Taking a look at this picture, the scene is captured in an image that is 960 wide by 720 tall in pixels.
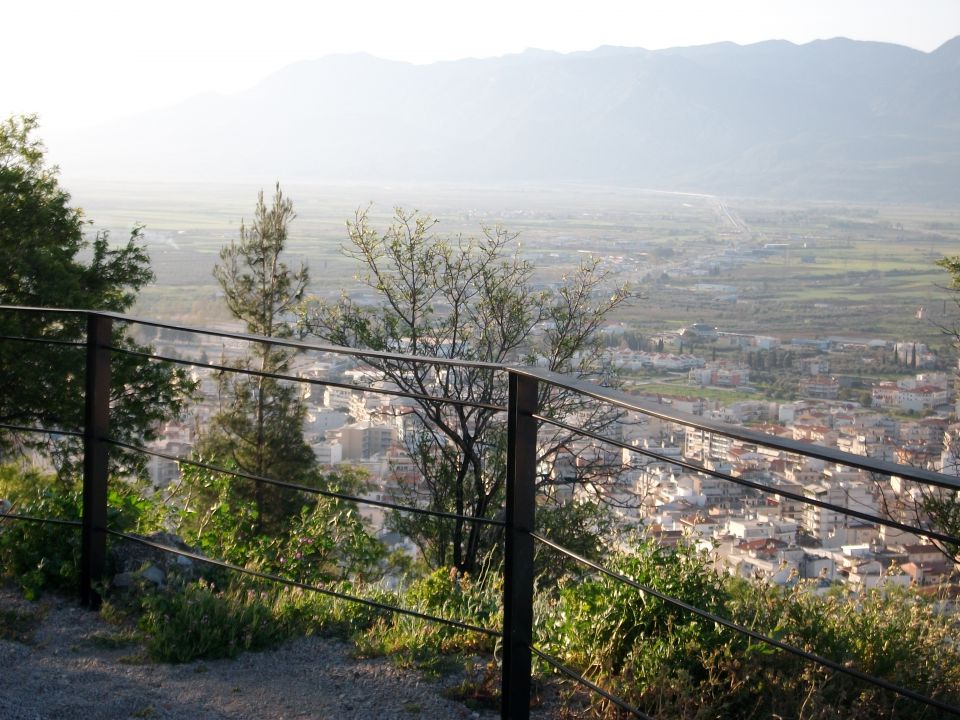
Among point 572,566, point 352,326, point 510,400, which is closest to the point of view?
point 510,400

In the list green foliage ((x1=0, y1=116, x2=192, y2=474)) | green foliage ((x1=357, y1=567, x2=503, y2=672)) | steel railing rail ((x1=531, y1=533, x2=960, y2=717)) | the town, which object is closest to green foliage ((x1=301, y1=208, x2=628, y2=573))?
the town

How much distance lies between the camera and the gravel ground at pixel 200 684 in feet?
7.89

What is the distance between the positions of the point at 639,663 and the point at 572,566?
778 centimetres

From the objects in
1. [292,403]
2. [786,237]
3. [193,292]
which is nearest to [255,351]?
[292,403]

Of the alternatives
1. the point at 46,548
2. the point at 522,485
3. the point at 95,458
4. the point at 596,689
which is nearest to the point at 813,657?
the point at 596,689

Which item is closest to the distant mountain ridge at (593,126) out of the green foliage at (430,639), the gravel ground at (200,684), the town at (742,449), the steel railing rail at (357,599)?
the town at (742,449)

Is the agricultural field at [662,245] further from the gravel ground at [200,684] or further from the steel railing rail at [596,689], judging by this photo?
the steel railing rail at [596,689]

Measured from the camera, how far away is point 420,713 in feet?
8.07

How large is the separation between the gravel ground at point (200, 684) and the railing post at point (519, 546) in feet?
0.88

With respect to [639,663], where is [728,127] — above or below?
above

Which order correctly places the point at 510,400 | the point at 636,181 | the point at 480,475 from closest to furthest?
the point at 510,400 → the point at 480,475 → the point at 636,181

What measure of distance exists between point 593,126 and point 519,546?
88.9 meters

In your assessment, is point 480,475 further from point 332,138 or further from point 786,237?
point 332,138

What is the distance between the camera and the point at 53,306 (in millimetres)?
16641
